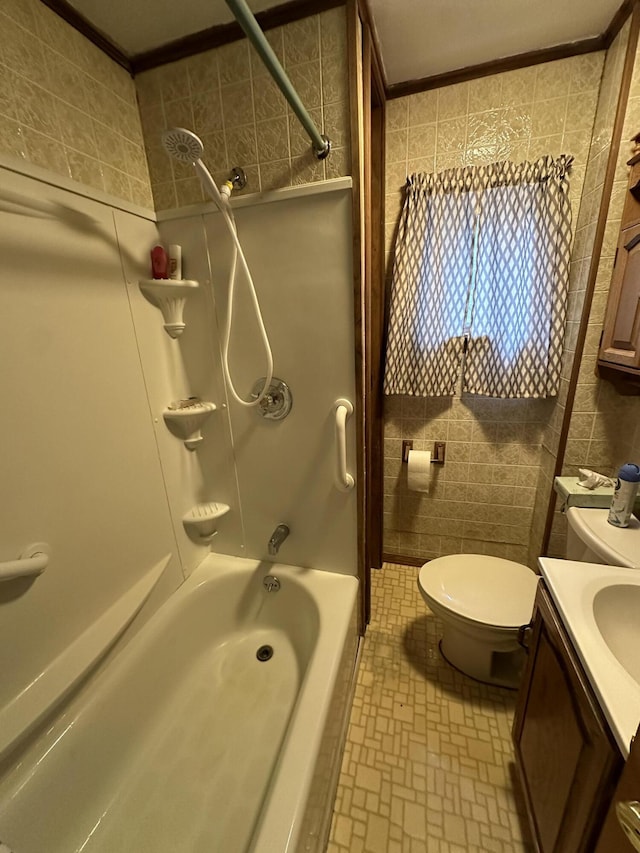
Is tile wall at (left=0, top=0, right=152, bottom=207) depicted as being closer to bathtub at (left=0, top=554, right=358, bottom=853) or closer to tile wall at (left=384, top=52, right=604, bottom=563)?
tile wall at (left=384, top=52, right=604, bottom=563)

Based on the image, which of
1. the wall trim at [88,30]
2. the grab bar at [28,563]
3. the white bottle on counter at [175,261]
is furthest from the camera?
the white bottle on counter at [175,261]

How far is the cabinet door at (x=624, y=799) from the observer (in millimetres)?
450

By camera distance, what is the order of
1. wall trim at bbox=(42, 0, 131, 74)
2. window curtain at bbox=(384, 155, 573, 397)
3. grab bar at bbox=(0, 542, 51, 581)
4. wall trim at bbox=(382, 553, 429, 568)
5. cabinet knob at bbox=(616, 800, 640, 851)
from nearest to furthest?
cabinet knob at bbox=(616, 800, 640, 851) → grab bar at bbox=(0, 542, 51, 581) → wall trim at bbox=(42, 0, 131, 74) → window curtain at bbox=(384, 155, 573, 397) → wall trim at bbox=(382, 553, 429, 568)

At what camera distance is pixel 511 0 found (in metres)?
1.08

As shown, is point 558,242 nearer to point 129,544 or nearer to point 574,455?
point 574,455

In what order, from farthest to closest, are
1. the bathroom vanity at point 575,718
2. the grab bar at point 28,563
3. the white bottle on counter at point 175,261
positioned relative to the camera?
the white bottle on counter at point 175,261 → the grab bar at point 28,563 → the bathroom vanity at point 575,718

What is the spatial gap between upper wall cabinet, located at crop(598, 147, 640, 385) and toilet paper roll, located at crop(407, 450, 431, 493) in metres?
0.86

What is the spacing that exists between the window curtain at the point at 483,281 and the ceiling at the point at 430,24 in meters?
0.38

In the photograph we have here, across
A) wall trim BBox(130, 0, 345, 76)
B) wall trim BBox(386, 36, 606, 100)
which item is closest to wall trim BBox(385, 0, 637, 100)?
wall trim BBox(386, 36, 606, 100)

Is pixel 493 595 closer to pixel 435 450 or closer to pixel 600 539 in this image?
pixel 600 539

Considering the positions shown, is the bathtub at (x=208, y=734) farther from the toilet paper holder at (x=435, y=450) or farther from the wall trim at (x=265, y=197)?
the wall trim at (x=265, y=197)

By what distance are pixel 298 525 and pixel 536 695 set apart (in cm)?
95

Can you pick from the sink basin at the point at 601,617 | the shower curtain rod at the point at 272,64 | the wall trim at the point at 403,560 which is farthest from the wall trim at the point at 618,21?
the wall trim at the point at 403,560

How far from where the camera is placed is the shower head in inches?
33.1
